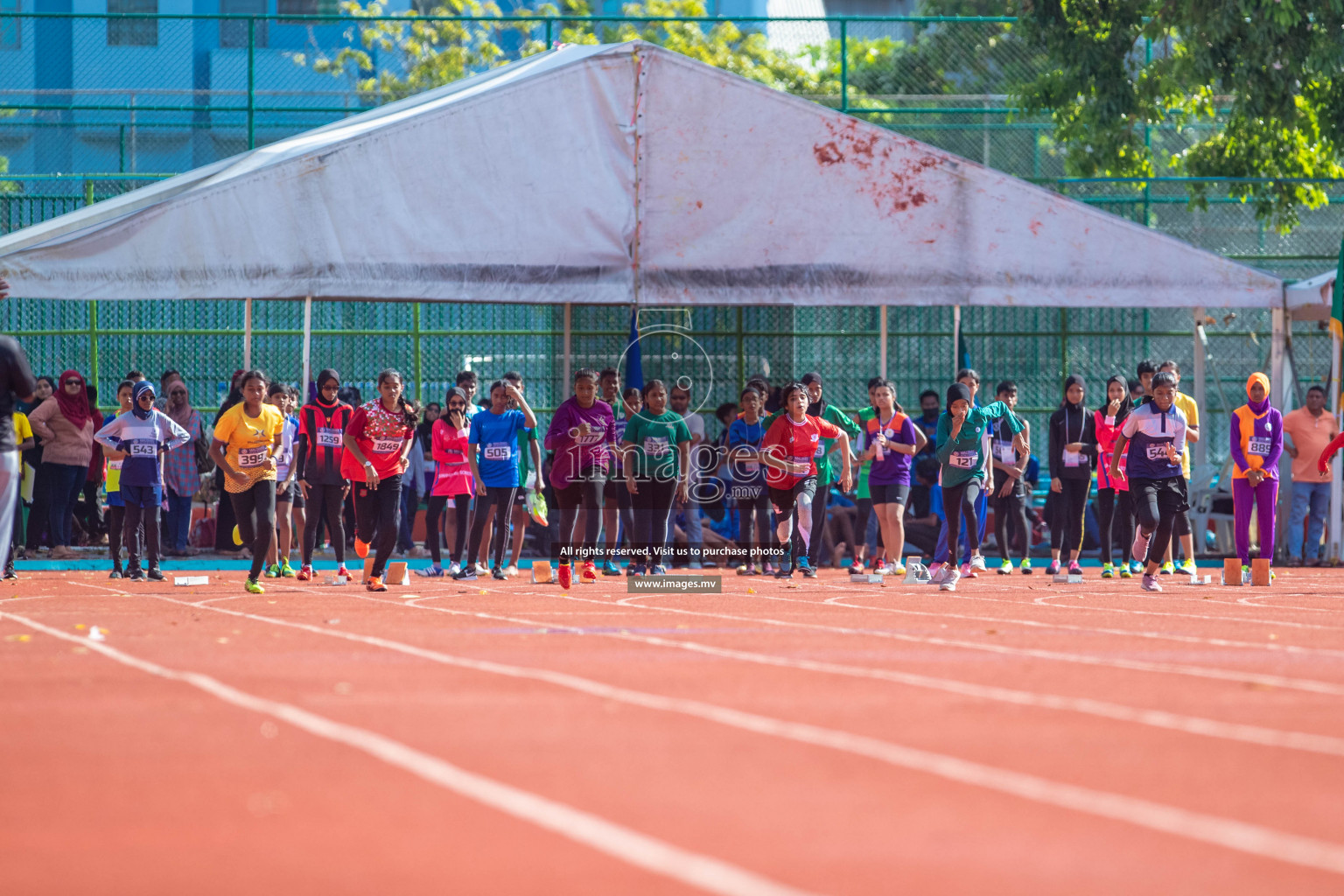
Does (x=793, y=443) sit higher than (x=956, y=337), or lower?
lower

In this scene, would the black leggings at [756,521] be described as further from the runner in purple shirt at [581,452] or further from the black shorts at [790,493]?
the runner in purple shirt at [581,452]

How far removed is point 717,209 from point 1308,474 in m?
7.34

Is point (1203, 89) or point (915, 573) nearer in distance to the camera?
point (915, 573)

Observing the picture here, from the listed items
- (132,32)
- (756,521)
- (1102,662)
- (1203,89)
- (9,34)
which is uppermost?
(9,34)

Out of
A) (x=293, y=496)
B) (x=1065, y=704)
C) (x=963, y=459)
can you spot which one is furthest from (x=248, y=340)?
(x=1065, y=704)

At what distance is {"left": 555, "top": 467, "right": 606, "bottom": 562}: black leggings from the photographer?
611 inches

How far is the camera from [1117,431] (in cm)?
1677

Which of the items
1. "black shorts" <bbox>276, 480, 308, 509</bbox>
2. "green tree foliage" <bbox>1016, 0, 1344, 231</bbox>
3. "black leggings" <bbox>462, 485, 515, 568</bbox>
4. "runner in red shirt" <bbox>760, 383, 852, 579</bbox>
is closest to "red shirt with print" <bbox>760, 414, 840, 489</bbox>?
"runner in red shirt" <bbox>760, 383, 852, 579</bbox>

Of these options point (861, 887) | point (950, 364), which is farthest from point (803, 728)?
point (950, 364)

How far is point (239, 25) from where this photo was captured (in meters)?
35.9

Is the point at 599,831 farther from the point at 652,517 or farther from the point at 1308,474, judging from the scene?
the point at 1308,474

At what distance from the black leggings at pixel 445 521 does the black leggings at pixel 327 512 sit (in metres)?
0.96

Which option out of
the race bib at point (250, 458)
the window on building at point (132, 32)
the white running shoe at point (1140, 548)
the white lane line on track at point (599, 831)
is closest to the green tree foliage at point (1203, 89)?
the white running shoe at point (1140, 548)

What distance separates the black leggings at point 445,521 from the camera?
16.8 metres
